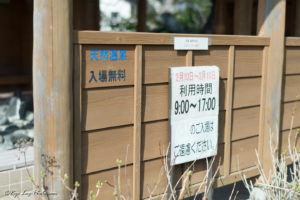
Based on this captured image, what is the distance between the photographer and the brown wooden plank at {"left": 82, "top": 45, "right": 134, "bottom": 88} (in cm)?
271

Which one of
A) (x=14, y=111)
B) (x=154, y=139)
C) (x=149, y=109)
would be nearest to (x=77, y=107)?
(x=149, y=109)

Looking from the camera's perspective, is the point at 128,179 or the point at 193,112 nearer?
the point at 128,179

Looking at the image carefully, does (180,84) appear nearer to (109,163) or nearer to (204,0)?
(109,163)

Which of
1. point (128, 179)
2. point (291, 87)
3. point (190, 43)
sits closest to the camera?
point (128, 179)

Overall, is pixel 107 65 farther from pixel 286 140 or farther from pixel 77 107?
pixel 286 140

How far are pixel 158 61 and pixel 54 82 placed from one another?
863mm

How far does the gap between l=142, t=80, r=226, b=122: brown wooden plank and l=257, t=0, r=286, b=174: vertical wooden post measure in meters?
1.27

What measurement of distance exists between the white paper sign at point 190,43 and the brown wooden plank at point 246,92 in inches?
21.7

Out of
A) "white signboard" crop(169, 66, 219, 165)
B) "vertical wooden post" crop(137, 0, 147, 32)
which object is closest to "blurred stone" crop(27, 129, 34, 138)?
"white signboard" crop(169, 66, 219, 165)

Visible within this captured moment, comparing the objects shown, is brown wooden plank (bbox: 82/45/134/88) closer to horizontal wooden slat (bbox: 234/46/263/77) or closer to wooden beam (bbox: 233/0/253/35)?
horizontal wooden slat (bbox: 234/46/263/77)

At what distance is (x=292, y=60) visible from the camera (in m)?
4.29

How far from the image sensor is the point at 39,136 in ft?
8.66

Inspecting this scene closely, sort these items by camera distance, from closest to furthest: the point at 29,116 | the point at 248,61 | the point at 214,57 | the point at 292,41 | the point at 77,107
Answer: the point at 77,107 < the point at 214,57 < the point at 248,61 < the point at 292,41 < the point at 29,116

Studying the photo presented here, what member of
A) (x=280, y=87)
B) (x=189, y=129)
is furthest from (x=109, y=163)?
(x=280, y=87)
